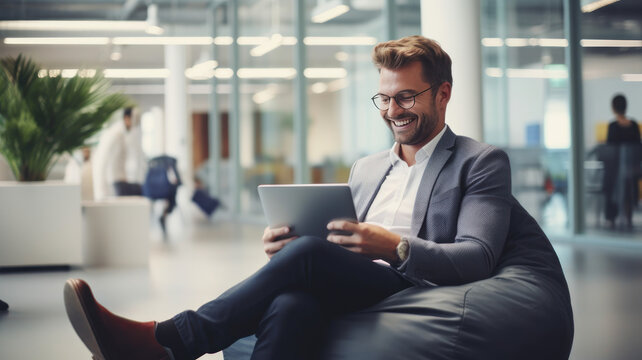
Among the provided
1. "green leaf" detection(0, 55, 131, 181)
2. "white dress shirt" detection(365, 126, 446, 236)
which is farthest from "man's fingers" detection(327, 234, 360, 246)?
"green leaf" detection(0, 55, 131, 181)

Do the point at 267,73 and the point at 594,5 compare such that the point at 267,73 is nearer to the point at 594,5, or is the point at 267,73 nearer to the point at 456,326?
the point at 594,5

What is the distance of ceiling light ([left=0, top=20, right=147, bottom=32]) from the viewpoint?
13477 millimetres

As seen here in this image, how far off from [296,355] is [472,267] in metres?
0.61

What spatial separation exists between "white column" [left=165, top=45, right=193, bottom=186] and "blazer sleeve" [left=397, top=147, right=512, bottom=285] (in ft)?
51.1

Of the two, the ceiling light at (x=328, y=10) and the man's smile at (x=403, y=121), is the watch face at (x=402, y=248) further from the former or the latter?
the ceiling light at (x=328, y=10)

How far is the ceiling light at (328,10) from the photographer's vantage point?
980 centimetres

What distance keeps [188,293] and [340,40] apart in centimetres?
611

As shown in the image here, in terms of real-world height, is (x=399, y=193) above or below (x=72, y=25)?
below

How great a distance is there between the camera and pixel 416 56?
2342mm

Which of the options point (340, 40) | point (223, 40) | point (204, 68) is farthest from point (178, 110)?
point (340, 40)

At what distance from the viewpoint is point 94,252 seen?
643cm

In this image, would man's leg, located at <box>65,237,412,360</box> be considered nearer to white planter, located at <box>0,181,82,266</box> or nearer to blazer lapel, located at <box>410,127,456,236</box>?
blazer lapel, located at <box>410,127,456,236</box>

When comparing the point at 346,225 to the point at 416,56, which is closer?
the point at 346,225

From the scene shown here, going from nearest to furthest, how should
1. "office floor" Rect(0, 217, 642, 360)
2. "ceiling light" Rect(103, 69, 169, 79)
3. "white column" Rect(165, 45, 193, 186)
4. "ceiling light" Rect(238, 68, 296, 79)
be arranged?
"office floor" Rect(0, 217, 642, 360), "ceiling light" Rect(238, 68, 296, 79), "white column" Rect(165, 45, 193, 186), "ceiling light" Rect(103, 69, 169, 79)
